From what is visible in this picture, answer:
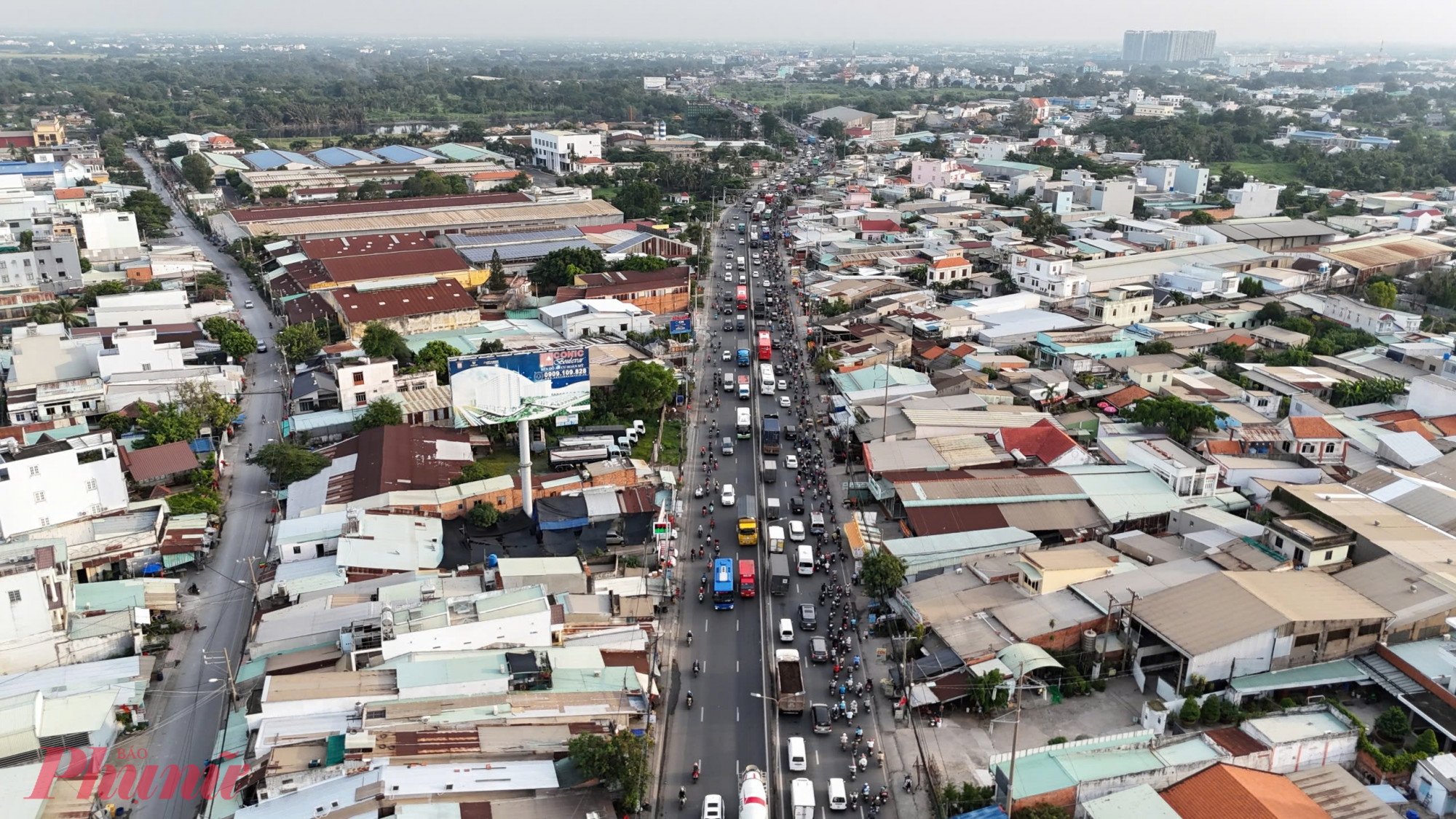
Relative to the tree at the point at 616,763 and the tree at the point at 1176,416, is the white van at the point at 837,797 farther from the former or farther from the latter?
the tree at the point at 1176,416

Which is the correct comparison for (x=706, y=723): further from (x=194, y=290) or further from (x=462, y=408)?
(x=194, y=290)

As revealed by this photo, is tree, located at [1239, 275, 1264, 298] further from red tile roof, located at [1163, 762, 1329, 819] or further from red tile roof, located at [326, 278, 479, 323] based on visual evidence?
red tile roof, located at [1163, 762, 1329, 819]

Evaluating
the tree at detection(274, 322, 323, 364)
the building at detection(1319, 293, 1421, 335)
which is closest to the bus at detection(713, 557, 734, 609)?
Answer: the tree at detection(274, 322, 323, 364)

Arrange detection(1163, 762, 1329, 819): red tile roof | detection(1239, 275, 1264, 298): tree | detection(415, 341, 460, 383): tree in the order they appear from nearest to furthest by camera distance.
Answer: detection(1163, 762, 1329, 819): red tile roof < detection(415, 341, 460, 383): tree < detection(1239, 275, 1264, 298): tree

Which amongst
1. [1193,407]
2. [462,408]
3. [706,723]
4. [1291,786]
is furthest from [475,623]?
[1193,407]

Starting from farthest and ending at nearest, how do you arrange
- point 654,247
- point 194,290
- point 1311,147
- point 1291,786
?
point 1311,147, point 654,247, point 194,290, point 1291,786

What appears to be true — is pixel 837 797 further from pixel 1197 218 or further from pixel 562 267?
pixel 1197 218
